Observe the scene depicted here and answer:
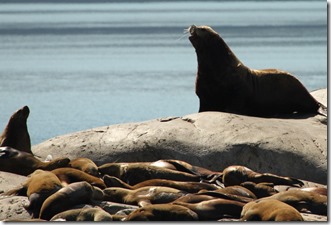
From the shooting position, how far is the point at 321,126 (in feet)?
34.9

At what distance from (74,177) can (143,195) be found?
690 millimetres

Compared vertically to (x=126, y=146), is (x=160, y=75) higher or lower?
lower

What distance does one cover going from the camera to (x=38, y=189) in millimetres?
7754

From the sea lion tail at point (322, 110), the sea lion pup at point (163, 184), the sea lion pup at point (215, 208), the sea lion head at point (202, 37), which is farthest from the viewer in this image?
the sea lion head at point (202, 37)

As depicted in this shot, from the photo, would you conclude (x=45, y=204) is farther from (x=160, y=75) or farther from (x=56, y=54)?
(x=56, y=54)

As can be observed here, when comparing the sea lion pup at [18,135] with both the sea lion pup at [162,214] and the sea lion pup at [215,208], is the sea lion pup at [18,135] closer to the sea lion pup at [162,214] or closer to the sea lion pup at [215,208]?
the sea lion pup at [215,208]

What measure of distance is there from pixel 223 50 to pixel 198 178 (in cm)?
346

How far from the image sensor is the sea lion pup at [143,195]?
775 cm

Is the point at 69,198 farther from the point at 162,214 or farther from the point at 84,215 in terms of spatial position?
the point at 162,214

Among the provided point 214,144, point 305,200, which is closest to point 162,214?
point 305,200

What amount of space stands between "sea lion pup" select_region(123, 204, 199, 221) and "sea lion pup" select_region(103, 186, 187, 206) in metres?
0.53

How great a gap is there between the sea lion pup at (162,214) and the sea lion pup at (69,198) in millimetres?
589

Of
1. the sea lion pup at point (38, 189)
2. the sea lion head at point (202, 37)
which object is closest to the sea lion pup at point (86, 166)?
the sea lion pup at point (38, 189)

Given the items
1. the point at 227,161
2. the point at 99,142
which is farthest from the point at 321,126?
the point at 99,142
